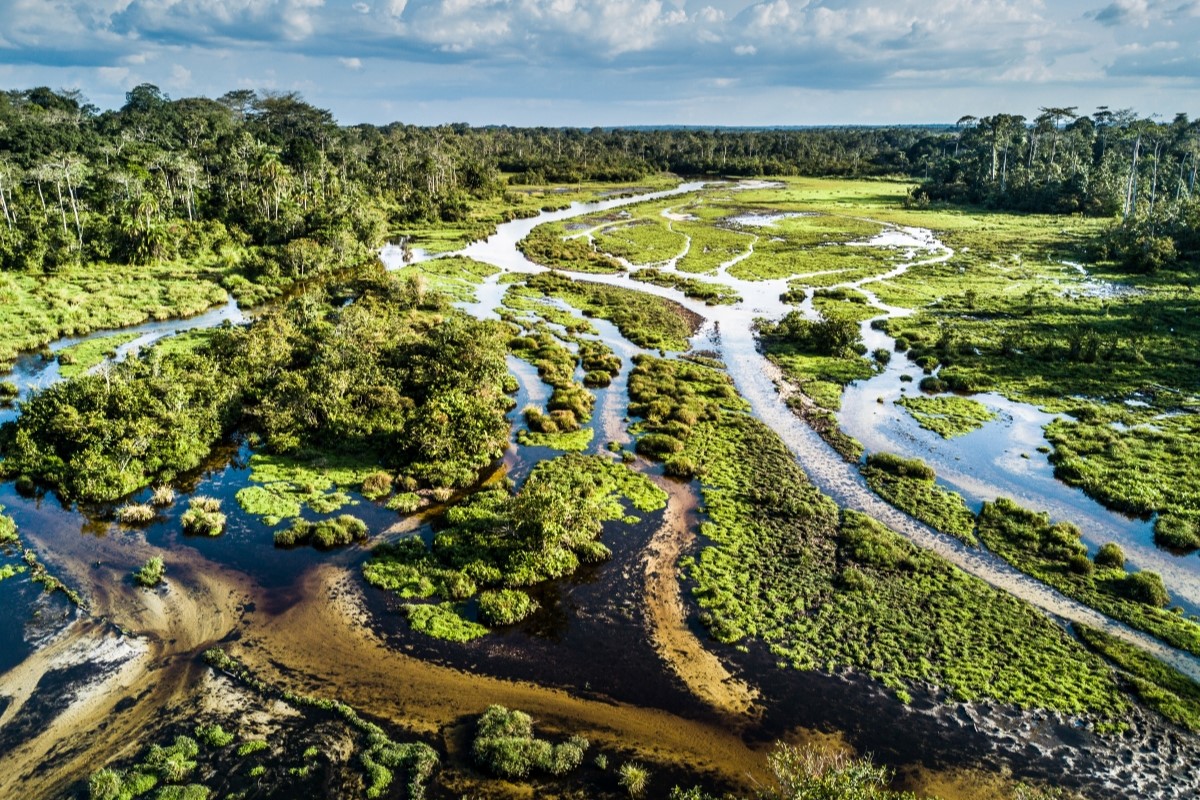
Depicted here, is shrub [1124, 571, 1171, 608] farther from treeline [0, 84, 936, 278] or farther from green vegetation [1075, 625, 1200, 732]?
treeline [0, 84, 936, 278]

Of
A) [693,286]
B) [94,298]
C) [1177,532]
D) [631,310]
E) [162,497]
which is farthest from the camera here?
[693,286]

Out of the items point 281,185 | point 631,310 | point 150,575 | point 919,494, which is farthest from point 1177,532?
point 281,185

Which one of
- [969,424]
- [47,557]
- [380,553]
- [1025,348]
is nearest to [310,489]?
[380,553]

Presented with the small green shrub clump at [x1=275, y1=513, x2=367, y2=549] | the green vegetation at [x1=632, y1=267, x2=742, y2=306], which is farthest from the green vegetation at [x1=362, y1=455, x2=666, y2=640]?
the green vegetation at [x1=632, y1=267, x2=742, y2=306]

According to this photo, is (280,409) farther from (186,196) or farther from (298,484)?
(186,196)

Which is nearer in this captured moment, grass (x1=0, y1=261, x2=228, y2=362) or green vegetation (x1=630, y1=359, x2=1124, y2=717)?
green vegetation (x1=630, y1=359, x2=1124, y2=717)

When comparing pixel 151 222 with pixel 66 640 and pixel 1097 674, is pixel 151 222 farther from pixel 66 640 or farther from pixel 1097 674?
pixel 1097 674
